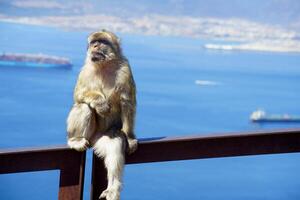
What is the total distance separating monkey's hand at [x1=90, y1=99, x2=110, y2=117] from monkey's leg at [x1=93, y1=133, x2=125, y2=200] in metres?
A: 0.22

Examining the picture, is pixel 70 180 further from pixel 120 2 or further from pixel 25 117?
pixel 120 2

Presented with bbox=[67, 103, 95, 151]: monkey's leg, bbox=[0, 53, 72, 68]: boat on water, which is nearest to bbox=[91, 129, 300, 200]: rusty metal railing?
bbox=[67, 103, 95, 151]: monkey's leg

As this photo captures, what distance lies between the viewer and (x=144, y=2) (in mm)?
58625

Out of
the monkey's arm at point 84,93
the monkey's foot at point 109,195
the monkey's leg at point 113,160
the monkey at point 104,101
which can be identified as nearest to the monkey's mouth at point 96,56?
the monkey at point 104,101

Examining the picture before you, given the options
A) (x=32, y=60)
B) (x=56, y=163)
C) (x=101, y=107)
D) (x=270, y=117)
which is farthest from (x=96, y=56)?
(x=32, y=60)

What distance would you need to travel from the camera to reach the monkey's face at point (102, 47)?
341 centimetres

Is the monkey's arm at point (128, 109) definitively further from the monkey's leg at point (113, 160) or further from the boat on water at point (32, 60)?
the boat on water at point (32, 60)

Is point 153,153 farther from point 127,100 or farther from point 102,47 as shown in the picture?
point 102,47

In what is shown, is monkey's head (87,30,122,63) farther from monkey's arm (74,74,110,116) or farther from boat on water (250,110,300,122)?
boat on water (250,110,300,122)

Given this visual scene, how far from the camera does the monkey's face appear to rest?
3408 millimetres

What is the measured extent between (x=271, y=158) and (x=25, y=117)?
49.9 feet

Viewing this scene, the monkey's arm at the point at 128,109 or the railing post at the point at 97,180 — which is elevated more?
the monkey's arm at the point at 128,109

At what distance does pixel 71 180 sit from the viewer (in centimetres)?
232

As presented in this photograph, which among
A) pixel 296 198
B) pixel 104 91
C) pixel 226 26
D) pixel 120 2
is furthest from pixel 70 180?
pixel 120 2
